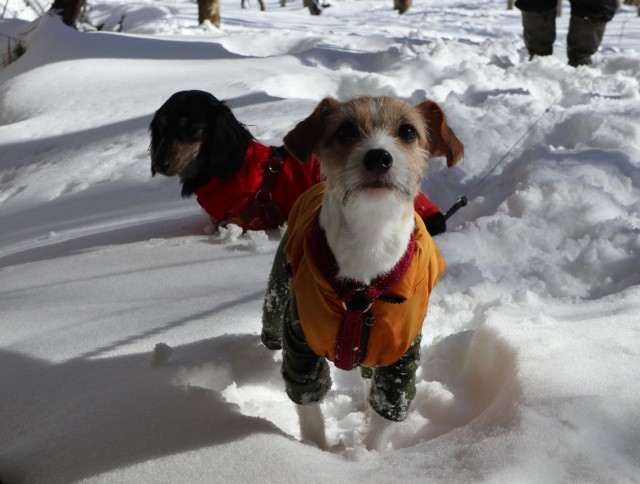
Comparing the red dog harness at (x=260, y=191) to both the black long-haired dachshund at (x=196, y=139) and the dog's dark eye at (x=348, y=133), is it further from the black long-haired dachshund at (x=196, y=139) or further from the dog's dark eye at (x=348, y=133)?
the dog's dark eye at (x=348, y=133)

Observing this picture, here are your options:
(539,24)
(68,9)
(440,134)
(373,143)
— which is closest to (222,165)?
(440,134)

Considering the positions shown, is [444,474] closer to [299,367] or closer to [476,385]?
[299,367]

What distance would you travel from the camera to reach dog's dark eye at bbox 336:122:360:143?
1.97 metres

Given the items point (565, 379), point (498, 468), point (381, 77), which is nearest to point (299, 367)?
point (498, 468)

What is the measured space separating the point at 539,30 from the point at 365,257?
6.15 m

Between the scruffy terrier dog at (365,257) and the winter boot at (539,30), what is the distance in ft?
18.0

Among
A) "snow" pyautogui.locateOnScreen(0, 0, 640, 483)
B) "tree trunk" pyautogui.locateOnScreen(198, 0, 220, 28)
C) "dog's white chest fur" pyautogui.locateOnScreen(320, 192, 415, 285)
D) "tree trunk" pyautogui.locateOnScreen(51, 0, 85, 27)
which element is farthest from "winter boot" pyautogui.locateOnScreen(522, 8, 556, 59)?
"tree trunk" pyautogui.locateOnScreen(198, 0, 220, 28)

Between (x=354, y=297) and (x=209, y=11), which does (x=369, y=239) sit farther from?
(x=209, y=11)

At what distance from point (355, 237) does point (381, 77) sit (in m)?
4.93

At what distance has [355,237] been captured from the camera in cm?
192

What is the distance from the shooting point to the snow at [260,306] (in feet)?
6.14

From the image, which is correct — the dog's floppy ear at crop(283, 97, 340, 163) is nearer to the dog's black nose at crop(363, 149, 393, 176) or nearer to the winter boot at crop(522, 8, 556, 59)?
the dog's black nose at crop(363, 149, 393, 176)

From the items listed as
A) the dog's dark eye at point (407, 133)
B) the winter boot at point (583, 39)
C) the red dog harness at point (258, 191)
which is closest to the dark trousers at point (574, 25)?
the winter boot at point (583, 39)

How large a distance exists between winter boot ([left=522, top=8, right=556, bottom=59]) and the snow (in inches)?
30.0
